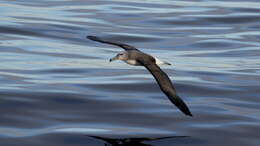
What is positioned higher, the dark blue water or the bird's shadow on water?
the dark blue water

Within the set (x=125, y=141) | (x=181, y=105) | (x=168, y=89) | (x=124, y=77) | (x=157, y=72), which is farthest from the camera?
(x=124, y=77)

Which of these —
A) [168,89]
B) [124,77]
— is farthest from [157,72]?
[124,77]

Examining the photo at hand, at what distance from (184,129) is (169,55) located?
347 inches

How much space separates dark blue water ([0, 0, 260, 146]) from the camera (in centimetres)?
1357

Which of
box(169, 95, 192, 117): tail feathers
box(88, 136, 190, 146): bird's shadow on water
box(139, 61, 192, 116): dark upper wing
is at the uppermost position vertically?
box(139, 61, 192, 116): dark upper wing

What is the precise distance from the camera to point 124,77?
725 inches

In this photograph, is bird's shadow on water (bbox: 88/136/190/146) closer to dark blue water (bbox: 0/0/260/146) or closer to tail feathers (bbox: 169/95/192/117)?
dark blue water (bbox: 0/0/260/146)

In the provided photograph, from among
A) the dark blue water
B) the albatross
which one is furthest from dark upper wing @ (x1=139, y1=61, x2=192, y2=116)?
the dark blue water

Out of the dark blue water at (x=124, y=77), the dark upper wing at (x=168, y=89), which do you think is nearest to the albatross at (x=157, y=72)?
the dark upper wing at (x=168, y=89)

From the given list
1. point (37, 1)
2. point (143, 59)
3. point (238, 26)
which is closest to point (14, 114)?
point (143, 59)

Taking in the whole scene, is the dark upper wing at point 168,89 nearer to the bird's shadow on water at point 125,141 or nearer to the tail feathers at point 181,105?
the tail feathers at point 181,105

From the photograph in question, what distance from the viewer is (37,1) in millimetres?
32875

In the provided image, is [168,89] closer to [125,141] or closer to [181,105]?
[181,105]

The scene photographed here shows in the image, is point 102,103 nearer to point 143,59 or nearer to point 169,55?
point 143,59
